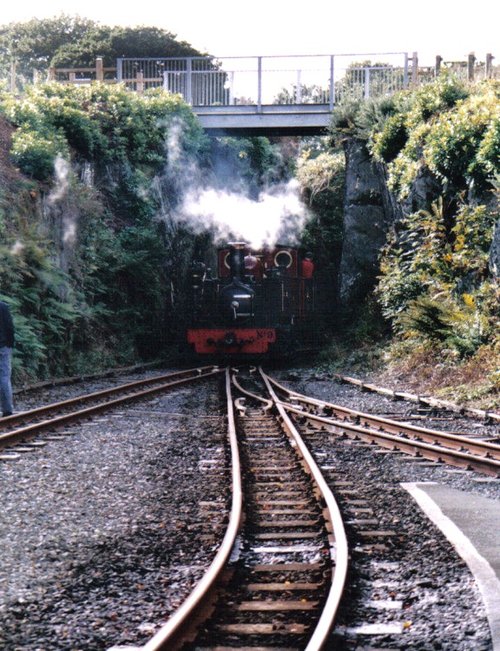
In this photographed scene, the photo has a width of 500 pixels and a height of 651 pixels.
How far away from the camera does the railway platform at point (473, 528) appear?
4.77 meters

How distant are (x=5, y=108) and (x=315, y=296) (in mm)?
10648

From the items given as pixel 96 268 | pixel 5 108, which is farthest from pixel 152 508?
pixel 5 108

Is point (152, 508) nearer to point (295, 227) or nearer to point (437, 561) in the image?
point (437, 561)

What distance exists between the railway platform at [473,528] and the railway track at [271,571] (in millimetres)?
738

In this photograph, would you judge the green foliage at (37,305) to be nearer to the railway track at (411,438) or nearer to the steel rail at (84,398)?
the steel rail at (84,398)

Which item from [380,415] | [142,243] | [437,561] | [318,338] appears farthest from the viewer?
[318,338]

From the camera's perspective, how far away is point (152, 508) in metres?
7.04

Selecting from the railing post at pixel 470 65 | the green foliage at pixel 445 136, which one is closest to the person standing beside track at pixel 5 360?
the green foliage at pixel 445 136

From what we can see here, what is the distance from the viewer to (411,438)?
35.1 ft

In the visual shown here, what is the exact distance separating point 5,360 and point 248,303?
11.2m

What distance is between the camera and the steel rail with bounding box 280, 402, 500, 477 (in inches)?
340

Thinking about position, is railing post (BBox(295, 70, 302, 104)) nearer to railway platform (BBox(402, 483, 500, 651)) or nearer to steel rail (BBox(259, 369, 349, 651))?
steel rail (BBox(259, 369, 349, 651))

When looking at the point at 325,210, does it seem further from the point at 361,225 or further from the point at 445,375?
the point at 445,375

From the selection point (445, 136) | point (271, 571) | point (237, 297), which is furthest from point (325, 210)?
point (271, 571)
